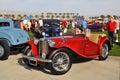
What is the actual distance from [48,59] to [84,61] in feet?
8.24

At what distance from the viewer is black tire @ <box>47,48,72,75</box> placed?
826cm

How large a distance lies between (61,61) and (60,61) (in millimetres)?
38

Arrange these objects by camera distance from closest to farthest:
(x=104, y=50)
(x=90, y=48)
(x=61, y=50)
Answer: (x=61, y=50), (x=90, y=48), (x=104, y=50)

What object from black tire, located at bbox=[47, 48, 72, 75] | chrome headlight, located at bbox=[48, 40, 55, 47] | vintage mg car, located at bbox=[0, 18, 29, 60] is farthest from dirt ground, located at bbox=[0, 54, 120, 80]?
chrome headlight, located at bbox=[48, 40, 55, 47]

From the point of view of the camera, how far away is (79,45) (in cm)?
928

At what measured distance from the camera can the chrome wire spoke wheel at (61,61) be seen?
8.36 metres

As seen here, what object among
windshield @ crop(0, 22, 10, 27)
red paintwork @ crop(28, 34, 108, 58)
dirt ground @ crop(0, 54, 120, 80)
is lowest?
dirt ground @ crop(0, 54, 120, 80)

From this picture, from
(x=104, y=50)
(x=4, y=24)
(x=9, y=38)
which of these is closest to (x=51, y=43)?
(x=104, y=50)

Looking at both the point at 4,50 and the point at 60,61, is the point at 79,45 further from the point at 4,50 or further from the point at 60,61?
the point at 4,50

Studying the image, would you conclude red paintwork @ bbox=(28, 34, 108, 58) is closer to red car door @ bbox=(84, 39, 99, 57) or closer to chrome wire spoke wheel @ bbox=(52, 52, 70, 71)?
red car door @ bbox=(84, 39, 99, 57)

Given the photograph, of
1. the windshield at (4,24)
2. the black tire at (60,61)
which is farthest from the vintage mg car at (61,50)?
the windshield at (4,24)

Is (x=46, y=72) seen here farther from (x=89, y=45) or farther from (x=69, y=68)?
(x=89, y=45)

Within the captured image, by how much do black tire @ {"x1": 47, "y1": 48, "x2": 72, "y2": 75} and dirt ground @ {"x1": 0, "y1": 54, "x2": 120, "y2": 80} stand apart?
16 centimetres

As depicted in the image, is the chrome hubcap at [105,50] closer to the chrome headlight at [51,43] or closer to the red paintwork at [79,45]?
the red paintwork at [79,45]
